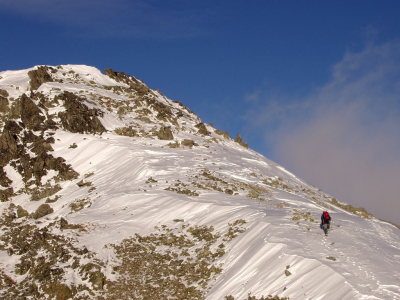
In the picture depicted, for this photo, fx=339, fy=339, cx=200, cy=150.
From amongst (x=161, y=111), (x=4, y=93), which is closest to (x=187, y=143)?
(x=161, y=111)

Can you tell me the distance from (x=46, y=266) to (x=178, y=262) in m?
6.04

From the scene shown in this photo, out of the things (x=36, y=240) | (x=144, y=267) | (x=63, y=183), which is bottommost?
(x=36, y=240)

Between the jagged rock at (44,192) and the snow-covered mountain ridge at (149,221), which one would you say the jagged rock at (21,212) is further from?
the jagged rock at (44,192)

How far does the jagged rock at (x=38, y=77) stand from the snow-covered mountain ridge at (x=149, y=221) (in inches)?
33.7

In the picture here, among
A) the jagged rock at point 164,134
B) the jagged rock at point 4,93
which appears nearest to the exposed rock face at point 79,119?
the jagged rock at point 164,134

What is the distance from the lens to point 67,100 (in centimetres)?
3741

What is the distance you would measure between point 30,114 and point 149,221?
21.6m

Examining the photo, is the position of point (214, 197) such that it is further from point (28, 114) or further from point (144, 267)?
point (28, 114)

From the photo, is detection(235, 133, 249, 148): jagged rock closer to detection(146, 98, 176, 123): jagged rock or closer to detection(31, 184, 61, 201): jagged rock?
detection(146, 98, 176, 123): jagged rock

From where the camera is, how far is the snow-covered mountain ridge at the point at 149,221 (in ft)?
43.4

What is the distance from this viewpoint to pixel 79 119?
34.8 metres

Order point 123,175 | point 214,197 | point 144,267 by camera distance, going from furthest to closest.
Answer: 1. point 123,175
2. point 214,197
3. point 144,267

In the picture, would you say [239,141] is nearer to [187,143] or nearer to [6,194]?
[187,143]

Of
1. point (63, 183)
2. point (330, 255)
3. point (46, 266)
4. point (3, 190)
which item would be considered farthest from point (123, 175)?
point (330, 255)
